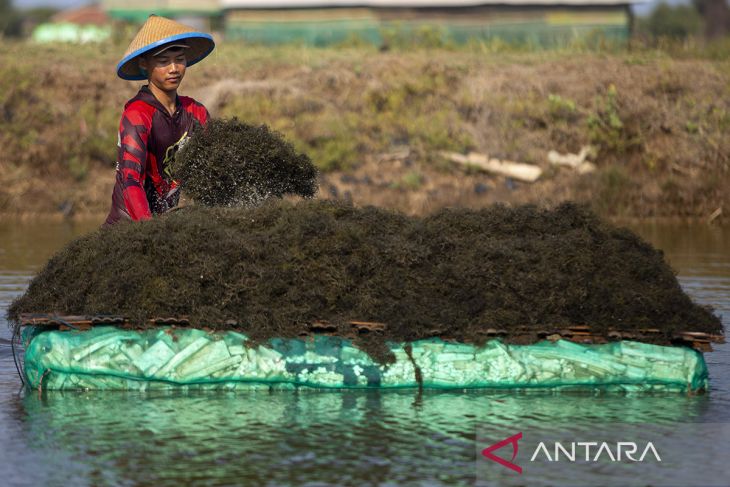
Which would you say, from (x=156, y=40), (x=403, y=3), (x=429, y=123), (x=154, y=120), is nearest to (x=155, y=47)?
(x=156, y=40)

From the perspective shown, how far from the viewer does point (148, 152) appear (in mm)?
7660

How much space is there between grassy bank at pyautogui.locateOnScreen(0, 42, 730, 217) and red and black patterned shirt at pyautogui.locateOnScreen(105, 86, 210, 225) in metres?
8.69

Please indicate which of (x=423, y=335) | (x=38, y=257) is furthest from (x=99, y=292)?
(x=38, y=257)

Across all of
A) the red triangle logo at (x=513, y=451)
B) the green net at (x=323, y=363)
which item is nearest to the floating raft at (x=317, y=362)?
the green net at (x=323, y=363)

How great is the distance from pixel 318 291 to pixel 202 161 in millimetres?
1326

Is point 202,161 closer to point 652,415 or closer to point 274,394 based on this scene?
point 274,394

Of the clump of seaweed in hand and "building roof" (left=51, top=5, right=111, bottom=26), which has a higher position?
"building roof" (left=51, top=5, right=111, bottom=26)

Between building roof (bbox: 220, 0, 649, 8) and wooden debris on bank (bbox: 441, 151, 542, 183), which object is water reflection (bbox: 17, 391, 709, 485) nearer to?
wooden debris on bank (bbox: 441, 151, 542, 183)

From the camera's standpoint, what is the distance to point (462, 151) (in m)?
17.8

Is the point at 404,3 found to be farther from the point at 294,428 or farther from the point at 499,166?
the point at 294,428

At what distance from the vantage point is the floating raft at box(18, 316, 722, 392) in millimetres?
6410

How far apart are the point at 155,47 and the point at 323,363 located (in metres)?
2.39

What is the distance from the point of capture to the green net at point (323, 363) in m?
6.41

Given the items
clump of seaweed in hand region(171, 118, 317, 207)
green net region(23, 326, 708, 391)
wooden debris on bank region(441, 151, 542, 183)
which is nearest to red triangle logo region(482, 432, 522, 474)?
green net region(23, 326, 708, 391)
